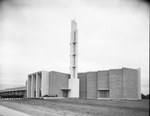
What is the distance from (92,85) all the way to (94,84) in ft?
2.39

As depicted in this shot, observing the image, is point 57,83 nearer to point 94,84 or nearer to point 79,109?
point 94,84

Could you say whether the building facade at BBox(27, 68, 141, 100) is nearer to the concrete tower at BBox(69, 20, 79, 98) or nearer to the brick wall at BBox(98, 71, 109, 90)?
the brick wall at BBox(98, 71, 109, 90)

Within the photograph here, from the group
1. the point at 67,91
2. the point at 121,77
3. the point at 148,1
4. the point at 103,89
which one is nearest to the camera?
the point at 148,1

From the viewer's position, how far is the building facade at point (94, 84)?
164 ft

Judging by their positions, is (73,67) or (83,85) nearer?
(73,67)

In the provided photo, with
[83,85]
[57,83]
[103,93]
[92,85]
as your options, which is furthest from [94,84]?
[57,83]

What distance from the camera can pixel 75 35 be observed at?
57.2m

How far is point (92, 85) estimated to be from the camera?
57469 millimetres

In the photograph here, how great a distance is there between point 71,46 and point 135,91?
21.8 meters

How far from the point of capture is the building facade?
164ft

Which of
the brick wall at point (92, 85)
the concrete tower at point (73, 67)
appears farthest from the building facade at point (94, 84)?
the concrete tower at point (73, 67)

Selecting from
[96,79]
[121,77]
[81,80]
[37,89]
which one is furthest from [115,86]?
[37,89]

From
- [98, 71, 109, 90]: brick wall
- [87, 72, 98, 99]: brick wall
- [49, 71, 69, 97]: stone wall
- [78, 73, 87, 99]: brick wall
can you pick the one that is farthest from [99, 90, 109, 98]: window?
[49, 71, 69, 97]: stone wall

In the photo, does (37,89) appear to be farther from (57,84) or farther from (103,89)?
(103,89)
